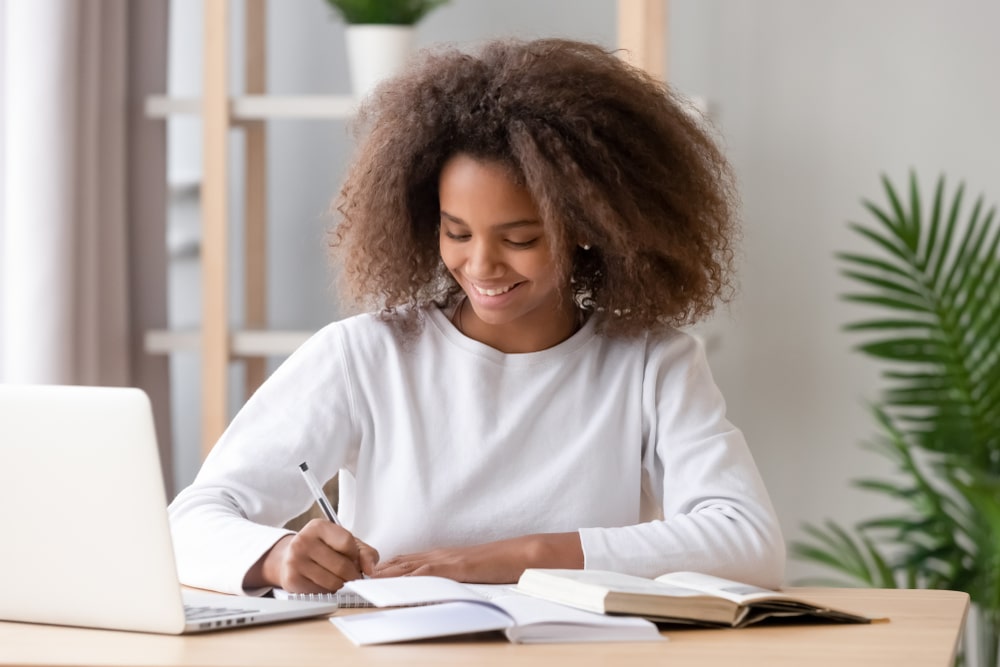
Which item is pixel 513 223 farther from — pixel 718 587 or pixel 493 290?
pixel 718 587

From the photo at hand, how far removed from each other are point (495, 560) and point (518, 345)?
38 centimetres

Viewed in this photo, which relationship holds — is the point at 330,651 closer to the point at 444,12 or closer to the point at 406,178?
the point at 406,178

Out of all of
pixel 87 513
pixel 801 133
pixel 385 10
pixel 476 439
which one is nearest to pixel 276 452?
pixel 476 439

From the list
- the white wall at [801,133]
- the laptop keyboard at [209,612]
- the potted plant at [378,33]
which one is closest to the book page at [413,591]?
the laptop keyboard at [209,612]

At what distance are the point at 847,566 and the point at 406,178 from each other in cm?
152

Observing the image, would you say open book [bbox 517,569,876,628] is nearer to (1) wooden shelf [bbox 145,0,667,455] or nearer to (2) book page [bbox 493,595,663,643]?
(2) book page [bbox 493,595,663,643]

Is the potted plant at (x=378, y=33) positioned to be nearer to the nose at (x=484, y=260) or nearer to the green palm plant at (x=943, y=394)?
the green palm plant at (x=943, y=394)

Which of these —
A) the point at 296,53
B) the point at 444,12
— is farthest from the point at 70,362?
the point at 444,12

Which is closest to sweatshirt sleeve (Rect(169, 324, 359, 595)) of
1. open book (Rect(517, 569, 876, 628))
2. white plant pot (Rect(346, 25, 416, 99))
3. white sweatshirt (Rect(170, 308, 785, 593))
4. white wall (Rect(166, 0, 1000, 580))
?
white sweatshirt (Rect(170, 308, 785, 593))

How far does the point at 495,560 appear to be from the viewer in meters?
1.39

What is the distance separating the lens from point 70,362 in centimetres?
258

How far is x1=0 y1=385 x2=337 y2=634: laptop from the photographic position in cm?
112

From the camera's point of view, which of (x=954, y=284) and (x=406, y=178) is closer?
(x=406, y=178)

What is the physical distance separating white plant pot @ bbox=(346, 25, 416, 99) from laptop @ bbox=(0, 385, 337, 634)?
1.61m
